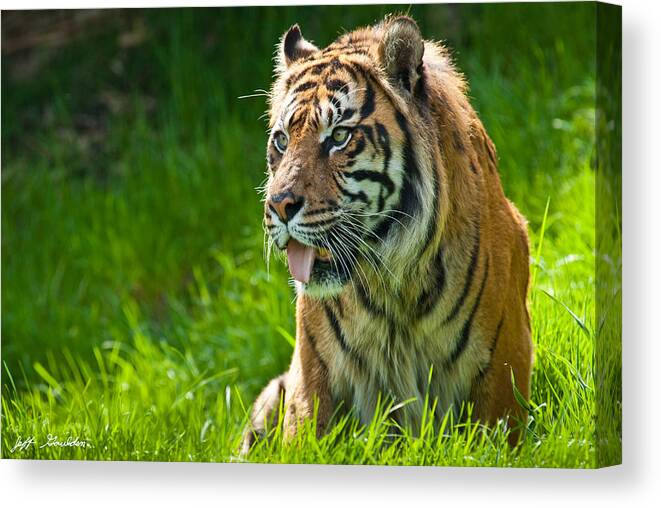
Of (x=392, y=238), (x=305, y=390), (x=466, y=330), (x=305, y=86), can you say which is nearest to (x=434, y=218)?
(x=392, y=238)

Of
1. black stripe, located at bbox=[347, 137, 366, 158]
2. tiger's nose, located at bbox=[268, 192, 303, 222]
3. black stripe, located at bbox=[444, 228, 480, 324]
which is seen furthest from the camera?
black stripe, located at bbox=[444, 228, 480, 324]

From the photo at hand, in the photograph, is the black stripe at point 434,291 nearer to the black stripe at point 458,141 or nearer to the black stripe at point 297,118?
the black stripe at point 458,141

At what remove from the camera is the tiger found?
3.68 m

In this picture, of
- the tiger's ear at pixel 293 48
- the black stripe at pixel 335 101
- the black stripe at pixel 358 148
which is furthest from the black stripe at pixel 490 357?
the tiger's ear at pixel 293 48

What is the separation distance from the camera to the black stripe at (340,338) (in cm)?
386

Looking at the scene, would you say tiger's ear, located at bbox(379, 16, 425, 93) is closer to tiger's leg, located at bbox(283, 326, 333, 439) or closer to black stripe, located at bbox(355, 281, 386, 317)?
black stripe, located at bbox(355, 281, 386, 317)

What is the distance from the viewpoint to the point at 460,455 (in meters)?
3.84

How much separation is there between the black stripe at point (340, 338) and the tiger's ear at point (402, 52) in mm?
710

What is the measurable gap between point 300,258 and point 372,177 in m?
0.31

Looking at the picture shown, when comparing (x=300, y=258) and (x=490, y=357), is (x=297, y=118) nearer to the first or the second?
(x=300, y=258)

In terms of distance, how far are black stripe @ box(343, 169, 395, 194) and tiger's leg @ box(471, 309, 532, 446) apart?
54 cm

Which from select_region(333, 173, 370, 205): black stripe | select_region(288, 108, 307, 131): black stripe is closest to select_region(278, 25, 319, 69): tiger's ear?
select_region(288, 108, 307, 131): black stripe

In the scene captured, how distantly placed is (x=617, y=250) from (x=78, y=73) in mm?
3352

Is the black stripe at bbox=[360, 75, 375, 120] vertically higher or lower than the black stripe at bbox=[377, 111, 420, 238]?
higher
